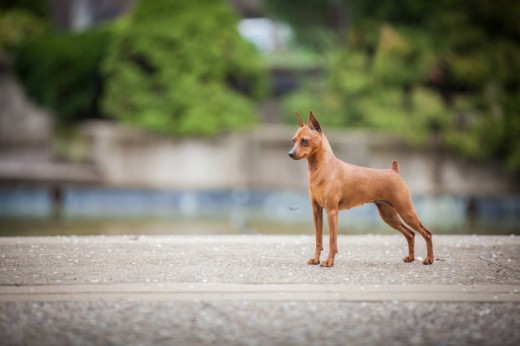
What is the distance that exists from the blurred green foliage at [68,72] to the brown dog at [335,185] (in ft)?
46.6

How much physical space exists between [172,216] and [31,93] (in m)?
7.92

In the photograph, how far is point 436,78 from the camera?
19.3 m

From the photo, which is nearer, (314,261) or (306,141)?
(306,141)

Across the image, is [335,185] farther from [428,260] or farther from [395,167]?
[428,260]

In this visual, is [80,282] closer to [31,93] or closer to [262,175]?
[262,175]

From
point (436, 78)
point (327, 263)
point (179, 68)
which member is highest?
point (179, 68)

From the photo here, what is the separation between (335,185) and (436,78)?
1327 centimetres

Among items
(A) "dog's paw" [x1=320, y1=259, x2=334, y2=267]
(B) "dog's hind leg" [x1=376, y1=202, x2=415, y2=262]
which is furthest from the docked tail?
(A) "dog's paw" [x1=320, y1=259, x2=334, y2=267]

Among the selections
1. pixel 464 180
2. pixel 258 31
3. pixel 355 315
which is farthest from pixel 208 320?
pixel 258 31

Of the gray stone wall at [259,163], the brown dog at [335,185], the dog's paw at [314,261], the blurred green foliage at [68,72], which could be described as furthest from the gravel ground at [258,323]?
the blurred green foliage at [68,72]

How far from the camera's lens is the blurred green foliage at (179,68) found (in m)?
18.9

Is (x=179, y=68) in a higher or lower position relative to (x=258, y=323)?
higher

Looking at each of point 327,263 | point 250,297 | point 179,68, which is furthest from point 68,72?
point 250,297

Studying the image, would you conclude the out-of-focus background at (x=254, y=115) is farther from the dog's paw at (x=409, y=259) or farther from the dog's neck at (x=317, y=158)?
the dog's neck at (x=317, y=158)
